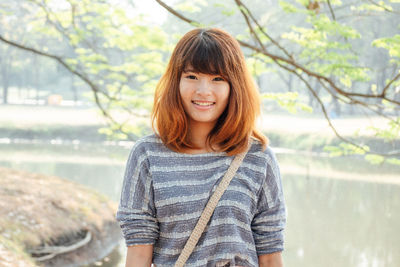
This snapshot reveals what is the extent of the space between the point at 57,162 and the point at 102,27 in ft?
27.3

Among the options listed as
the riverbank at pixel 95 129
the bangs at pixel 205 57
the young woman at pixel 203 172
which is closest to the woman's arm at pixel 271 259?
the young woman at pixel 203 172

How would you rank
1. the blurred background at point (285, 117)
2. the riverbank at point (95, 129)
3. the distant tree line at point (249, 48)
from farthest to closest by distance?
1. the riverbank at point (95, 129)
2. the blurred background at point (285, 117)
3. the distant tree line at point (249, 48)

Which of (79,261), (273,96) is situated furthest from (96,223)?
(273,96)

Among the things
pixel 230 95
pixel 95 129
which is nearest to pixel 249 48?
pixel 230 95

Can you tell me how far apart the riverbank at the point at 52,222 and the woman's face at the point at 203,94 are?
344 centimetres

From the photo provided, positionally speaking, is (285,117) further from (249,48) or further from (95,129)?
(249,48)

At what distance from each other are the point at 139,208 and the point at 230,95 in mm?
422

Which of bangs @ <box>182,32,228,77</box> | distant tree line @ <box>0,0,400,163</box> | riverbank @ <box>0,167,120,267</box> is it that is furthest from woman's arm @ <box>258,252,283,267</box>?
riverbank @ <box>0,167,120,267</box>

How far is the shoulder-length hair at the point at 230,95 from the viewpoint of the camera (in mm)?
1455

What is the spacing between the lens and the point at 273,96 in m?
4.61

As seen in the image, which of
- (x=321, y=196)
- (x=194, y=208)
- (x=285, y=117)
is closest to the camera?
(x=194, y=208)

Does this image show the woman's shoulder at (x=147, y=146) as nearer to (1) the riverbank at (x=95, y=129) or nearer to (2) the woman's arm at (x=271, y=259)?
(2) the woman's arm at (x=271, y=259)

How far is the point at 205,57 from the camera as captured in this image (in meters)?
1.45

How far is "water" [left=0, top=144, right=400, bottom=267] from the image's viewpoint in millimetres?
8047
